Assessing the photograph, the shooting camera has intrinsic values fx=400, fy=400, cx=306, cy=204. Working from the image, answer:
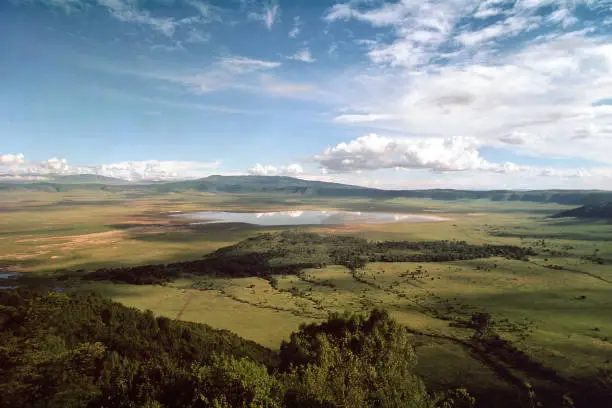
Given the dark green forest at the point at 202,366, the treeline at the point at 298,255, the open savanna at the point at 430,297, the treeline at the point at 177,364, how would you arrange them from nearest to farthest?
1. the treeline at the point at 177,364
2. the dark green forest at the point at 202,366
3. the open savanna at the point at 430,297
4. the treeline at the point at 298,255

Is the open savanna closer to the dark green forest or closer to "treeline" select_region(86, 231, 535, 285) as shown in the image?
the dark green forest

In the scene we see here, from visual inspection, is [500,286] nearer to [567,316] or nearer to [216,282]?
[567,316]

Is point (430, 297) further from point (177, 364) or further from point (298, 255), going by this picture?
point (177, 364)

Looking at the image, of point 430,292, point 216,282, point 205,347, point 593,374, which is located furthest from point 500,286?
point 205,347

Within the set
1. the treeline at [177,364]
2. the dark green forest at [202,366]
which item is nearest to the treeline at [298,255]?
the treeline at [177,364]

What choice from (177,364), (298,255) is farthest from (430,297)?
(177,364)

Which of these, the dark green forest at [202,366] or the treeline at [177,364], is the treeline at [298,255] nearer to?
the treeline at [177,364]
